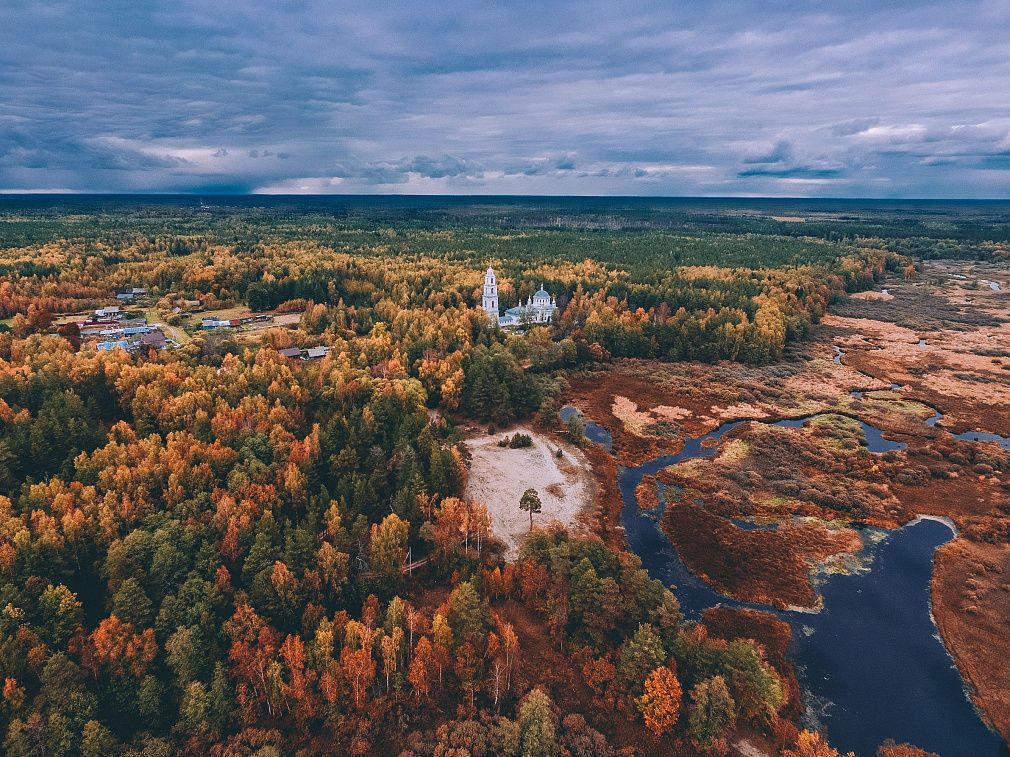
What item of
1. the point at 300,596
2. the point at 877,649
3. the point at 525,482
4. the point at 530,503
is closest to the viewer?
the point at 300,596

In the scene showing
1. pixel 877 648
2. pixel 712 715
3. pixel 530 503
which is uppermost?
pixel 530 503

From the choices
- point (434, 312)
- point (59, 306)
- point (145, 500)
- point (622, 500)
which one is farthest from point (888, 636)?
point (59, 306)

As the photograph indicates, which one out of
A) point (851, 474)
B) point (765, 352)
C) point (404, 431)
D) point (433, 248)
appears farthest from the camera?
point (433, 248)

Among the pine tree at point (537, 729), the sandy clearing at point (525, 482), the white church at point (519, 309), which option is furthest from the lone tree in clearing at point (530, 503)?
the white church at point (519, 309)

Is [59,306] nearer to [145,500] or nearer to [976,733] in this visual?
[145,500]

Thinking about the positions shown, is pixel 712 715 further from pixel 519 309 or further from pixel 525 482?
pixel 519 309

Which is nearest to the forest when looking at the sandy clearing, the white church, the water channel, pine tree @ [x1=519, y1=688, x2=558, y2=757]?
pine tree @ [x1=519, y1=688, x2=558, y2=757]

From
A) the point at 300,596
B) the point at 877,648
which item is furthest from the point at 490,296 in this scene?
the point at 877,648
